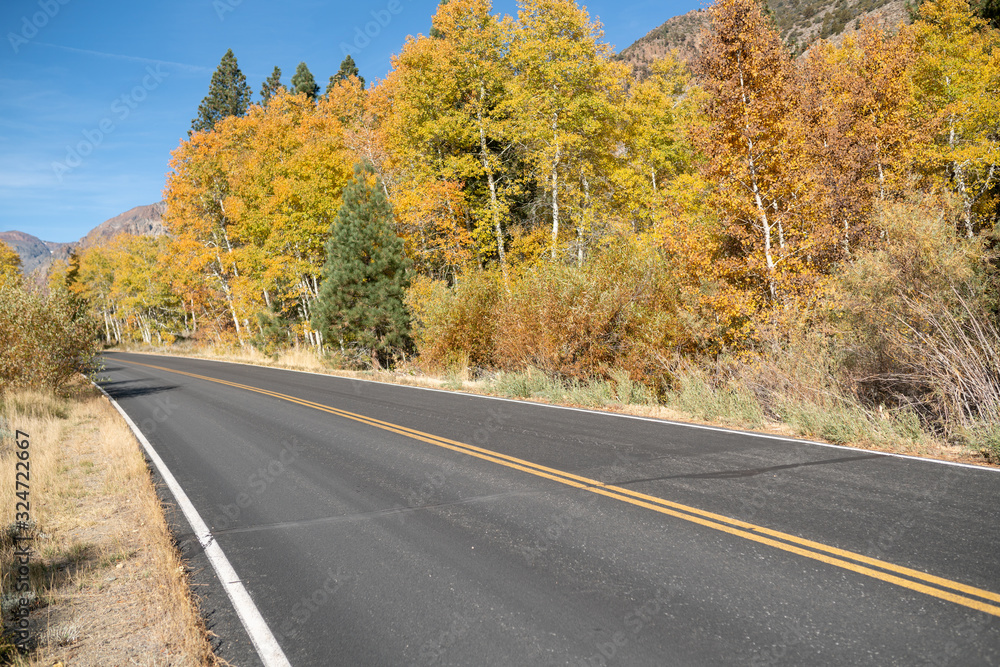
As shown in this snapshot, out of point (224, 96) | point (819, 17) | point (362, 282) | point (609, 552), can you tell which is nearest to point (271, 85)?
point (224, 96)

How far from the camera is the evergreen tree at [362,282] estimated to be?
70.5 ft

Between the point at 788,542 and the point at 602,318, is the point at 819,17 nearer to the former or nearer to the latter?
the point at 602,318

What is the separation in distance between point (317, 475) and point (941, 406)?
848 centimetres

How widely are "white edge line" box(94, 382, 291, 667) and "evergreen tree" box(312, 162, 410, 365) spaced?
47.2 feet

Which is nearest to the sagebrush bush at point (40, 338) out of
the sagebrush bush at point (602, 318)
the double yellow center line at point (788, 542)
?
the sagebrush bush at point (602, 318)

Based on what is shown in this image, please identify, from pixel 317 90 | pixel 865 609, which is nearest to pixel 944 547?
pixel 865 609

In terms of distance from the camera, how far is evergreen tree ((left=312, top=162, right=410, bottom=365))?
846 inches

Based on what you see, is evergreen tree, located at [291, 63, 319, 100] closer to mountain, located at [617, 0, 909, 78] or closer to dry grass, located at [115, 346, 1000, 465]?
mountain, located at [617, 0, 909, 78]

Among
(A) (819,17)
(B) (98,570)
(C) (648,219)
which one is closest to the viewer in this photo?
(B) (98,570)

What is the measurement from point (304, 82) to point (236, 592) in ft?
164

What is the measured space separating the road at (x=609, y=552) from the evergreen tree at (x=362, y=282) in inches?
530

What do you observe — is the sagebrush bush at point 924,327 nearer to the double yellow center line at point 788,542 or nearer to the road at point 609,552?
the road at point 609,552

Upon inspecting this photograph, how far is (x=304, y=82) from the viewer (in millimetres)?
46156

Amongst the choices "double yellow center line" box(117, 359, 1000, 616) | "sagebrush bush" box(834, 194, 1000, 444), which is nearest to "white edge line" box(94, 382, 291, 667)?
"double yellow center line" box(117, 359, 1000, 616)
